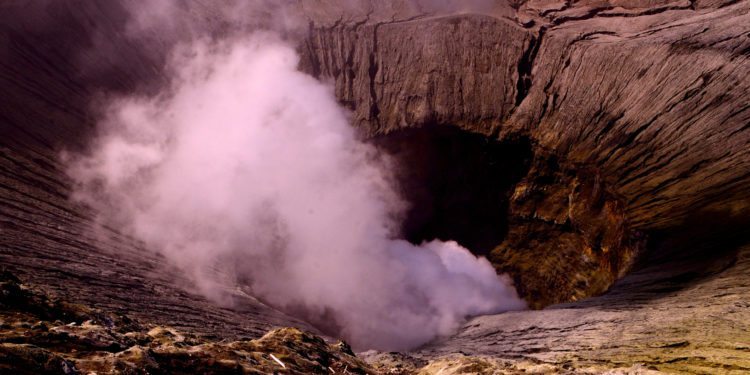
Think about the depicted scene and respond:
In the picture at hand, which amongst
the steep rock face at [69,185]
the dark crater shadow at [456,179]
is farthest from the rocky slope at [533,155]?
the dark crater shadow at [456,179]

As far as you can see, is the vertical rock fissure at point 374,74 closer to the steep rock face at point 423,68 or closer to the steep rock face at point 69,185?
the steep rock face at point 423,68

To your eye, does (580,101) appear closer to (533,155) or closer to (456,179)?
(533,155)

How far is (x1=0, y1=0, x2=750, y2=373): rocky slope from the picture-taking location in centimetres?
1182

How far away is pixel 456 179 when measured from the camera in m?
28.1

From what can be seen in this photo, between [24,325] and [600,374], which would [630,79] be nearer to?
[600,374]

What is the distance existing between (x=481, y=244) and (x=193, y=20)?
68.1 ft

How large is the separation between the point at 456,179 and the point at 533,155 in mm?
4385

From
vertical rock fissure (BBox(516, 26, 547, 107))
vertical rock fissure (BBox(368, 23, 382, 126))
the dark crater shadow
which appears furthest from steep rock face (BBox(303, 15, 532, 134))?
the dark crater shadow

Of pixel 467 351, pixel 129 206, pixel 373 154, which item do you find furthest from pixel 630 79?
pixel 129 206

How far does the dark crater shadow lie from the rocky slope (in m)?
0.45

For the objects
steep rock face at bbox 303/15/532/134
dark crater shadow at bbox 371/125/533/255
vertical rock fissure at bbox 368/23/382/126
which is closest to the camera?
dark crater shadow at bbox 371/125/533/255

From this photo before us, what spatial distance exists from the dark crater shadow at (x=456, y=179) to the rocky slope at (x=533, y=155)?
45 cm

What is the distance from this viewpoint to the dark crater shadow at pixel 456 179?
27.2 m

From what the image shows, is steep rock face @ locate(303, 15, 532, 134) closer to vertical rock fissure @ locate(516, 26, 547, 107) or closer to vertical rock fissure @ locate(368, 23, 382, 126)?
vertical rock fissure @ locate(368, 23, 382, 126)
